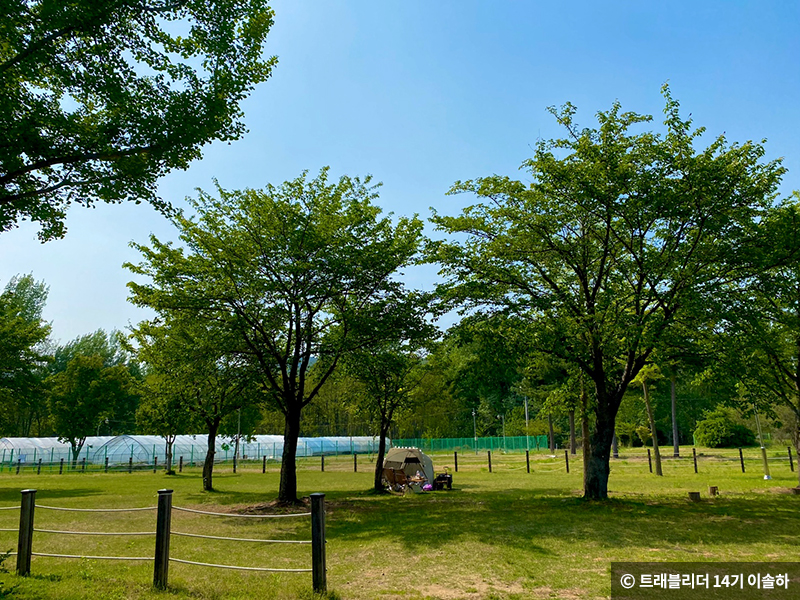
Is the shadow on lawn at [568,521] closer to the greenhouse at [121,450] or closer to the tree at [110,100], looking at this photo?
the tree at [110,100]

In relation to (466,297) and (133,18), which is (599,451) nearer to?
(466,297)

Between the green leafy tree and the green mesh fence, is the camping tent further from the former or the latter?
the green mesh fence

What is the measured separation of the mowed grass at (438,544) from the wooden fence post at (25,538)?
0.80 ft

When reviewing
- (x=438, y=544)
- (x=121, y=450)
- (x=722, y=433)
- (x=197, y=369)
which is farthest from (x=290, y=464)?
(x=722, y=433)

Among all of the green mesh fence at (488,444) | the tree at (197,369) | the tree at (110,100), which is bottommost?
the green mesh fence at (488,444)

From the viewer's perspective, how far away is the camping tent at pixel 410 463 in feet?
73.4

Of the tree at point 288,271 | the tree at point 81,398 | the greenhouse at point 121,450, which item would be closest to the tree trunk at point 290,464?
the tree at point 288,271

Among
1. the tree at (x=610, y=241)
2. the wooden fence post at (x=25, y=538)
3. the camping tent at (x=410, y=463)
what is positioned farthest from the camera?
the camping tent at (x=410, y=463)

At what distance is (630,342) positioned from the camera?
43.9ft

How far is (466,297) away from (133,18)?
35.8 ft

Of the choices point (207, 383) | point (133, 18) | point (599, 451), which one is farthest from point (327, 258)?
point (599, 451)

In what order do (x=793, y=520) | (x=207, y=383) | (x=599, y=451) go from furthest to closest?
(x=207, y=383), (x=599, y=451), (x=793, y=520)

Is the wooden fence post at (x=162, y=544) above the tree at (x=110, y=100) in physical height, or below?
below

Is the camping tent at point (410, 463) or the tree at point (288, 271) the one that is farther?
the camping tent at point (410, 463)
